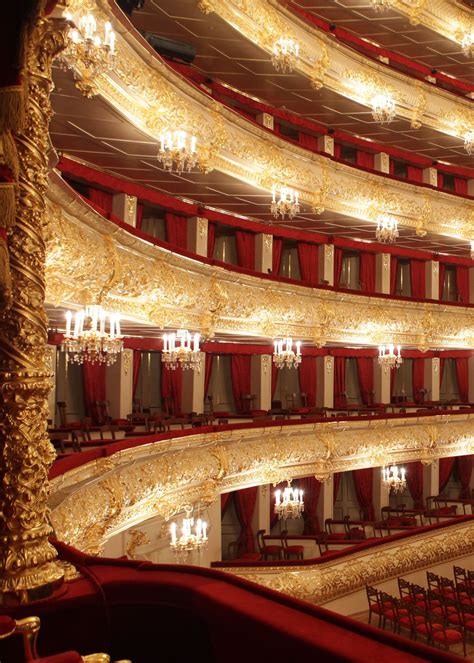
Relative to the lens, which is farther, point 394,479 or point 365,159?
point 365,159

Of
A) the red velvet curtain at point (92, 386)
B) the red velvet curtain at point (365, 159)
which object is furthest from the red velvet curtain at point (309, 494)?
the red velvet curtain at point (365, 159)

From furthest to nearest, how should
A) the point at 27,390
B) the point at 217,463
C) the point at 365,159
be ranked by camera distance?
the point at 365,159, the point at 217,463, the point at 27,390

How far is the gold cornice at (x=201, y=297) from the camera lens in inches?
283

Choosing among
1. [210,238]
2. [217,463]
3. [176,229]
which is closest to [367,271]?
[210,238]

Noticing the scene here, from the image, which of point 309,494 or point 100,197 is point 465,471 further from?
point 100,197

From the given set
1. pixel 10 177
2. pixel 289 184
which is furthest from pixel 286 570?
pixel 10 177

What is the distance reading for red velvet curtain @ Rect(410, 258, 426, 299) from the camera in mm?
20453

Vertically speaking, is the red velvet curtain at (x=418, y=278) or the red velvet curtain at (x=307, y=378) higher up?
the red velvet curtain at (x=418, y=278)

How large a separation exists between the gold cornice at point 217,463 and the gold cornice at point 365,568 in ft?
6.08

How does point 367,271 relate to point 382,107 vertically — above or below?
below

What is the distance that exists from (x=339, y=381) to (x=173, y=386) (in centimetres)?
595

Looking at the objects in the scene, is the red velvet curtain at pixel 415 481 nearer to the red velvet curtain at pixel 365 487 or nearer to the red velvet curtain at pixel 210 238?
the red velvet curtain at pixel 365 487

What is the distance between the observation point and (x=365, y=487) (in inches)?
735

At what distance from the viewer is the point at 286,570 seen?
12.9m
